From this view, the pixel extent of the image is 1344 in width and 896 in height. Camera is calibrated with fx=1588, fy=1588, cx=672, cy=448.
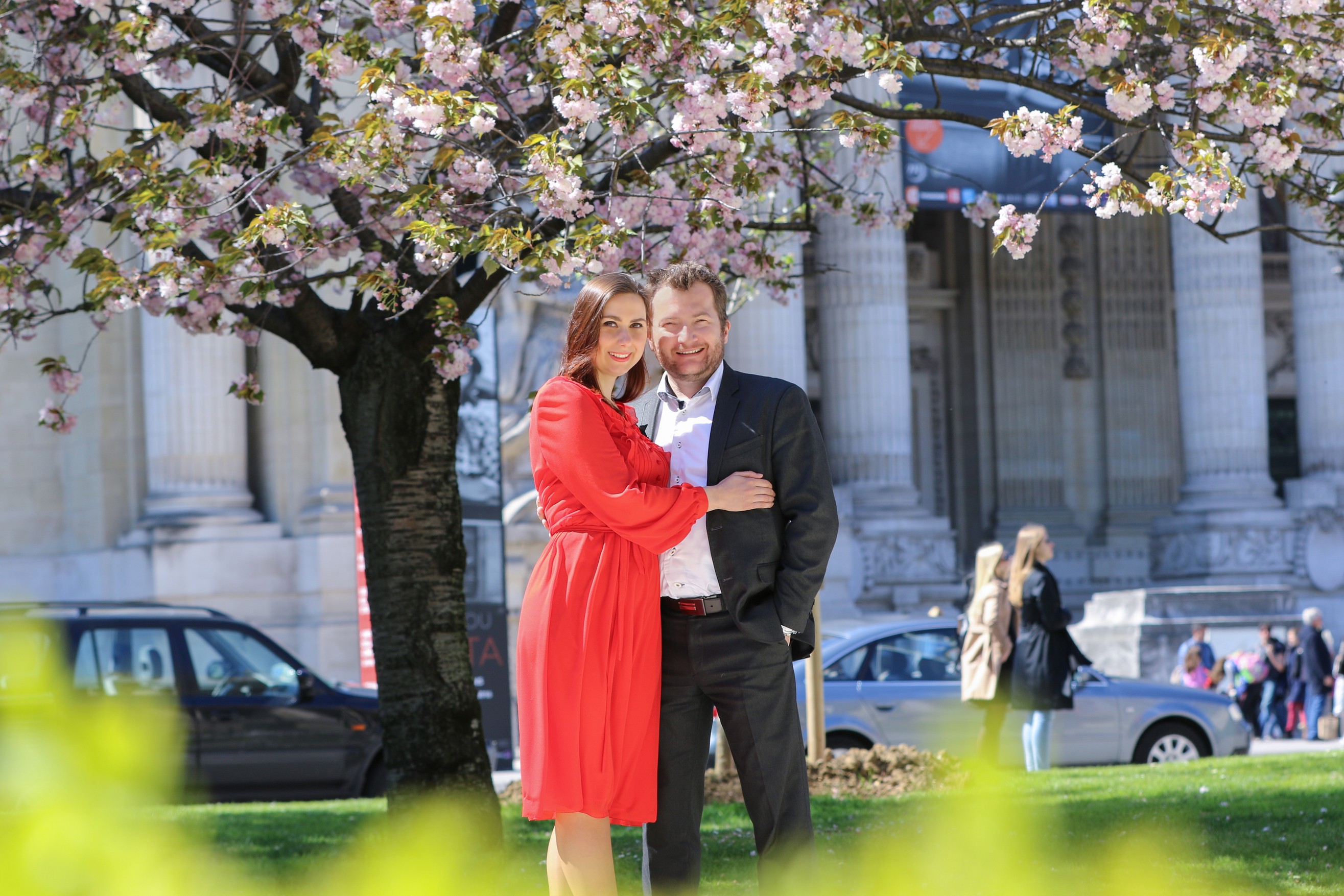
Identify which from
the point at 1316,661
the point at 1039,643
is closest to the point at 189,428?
the point at 1039,643

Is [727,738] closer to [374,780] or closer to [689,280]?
[689,280]

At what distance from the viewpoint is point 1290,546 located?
2503 cm

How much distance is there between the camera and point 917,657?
1391 cm

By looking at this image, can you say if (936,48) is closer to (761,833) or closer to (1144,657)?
(761,833)

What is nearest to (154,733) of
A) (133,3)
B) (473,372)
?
(133,3)

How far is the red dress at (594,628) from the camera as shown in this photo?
14.1 ft

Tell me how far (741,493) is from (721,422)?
0.94 feet

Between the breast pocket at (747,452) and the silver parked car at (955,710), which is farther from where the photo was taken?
the silver parked car at (955,710)

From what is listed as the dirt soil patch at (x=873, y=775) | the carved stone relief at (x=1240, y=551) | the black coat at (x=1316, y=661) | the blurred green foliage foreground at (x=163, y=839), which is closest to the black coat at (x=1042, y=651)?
the dirt soil patch at (x=873, y=775)

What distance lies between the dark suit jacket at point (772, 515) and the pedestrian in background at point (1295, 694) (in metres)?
17.0

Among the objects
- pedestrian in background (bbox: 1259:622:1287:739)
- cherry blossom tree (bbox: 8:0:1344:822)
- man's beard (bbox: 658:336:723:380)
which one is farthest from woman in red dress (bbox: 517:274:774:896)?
pedestrian in background (bbox: 1259:622:1287:739)

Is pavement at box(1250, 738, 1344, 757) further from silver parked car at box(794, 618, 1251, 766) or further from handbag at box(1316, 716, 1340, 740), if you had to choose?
silver parked car at box(794, 618, 1251, 766)

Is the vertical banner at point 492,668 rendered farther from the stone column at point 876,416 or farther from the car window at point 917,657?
the stone column at point 876,416

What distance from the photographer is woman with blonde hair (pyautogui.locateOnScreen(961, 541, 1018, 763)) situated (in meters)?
11.6
